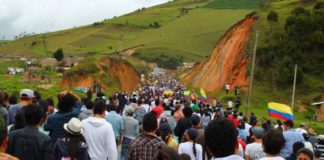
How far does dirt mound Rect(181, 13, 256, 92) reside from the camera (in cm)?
5472

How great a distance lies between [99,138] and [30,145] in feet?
5.99

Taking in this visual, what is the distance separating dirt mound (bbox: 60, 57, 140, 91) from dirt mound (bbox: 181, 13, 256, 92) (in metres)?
9.38

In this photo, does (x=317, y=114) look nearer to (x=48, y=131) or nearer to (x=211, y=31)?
(x=48, y=131)

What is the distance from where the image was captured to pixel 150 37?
15588cm

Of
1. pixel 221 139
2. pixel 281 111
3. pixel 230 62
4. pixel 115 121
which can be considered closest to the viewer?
pixel 221 139

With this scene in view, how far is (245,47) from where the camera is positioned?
2231 inches

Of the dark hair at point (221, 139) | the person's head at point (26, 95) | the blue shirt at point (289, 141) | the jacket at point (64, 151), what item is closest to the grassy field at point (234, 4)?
the blue shirt at point (289, 141)

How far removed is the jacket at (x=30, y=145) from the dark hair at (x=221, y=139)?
8.22ft

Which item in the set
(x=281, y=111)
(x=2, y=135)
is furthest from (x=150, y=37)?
(x=2, y=135)

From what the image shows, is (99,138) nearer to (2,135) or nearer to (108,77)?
(2,135)

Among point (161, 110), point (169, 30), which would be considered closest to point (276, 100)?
point (161, 110)

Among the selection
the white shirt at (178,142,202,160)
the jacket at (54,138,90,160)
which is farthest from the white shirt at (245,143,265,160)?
the jacket at (54,138,90,160)

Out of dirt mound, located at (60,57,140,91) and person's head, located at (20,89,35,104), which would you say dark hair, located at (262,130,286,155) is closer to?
person's head, located at (20,89,35,104)

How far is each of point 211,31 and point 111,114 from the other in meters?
140
